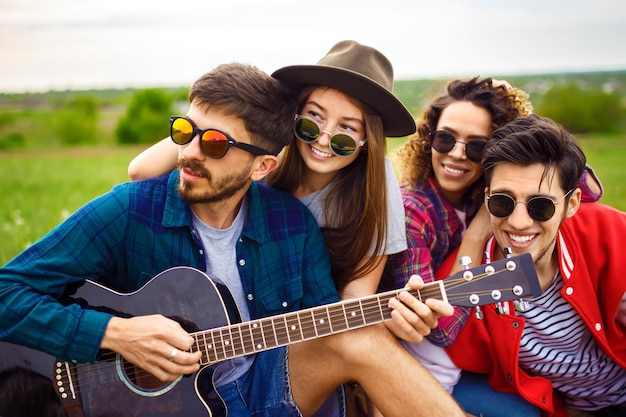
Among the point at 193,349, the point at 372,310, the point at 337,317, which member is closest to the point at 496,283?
the point at 372,310

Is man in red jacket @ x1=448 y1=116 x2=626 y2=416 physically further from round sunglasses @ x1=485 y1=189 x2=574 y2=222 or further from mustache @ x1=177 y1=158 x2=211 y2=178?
mustache @ x1=177 y1=158 x2=211 y2=178

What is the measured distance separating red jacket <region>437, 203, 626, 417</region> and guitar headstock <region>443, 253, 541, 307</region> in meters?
0.61

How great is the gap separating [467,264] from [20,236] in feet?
19.8

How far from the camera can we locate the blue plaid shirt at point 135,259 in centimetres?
262

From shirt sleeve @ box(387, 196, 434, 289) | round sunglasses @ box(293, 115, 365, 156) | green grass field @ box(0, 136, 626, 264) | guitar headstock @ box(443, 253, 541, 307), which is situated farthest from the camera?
green grass field @ box(0, 136, 626, 264)

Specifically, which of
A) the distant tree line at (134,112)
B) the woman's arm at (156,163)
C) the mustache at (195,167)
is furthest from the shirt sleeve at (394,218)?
the distant tree line at (134,112)

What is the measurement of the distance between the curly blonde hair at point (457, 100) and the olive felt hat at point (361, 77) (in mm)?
421

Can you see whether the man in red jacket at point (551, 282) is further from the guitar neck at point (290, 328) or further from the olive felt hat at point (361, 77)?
the guitar neck at point (290, 328)

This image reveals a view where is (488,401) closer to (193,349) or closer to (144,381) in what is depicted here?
(193,349)

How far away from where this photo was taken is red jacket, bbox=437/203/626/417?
10.0ft

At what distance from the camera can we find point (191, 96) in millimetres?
3055

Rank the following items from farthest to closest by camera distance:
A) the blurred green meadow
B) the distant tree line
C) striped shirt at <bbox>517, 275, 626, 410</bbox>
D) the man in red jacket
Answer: the distant tree line → the blurred green meadow → striped shirt at <bbox>517, 275, 626, 410</bbox> → the man in red jacket

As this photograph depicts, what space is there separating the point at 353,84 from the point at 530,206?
1208mm

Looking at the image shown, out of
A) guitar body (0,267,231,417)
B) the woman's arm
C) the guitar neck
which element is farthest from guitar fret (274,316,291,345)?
the woman's arm
